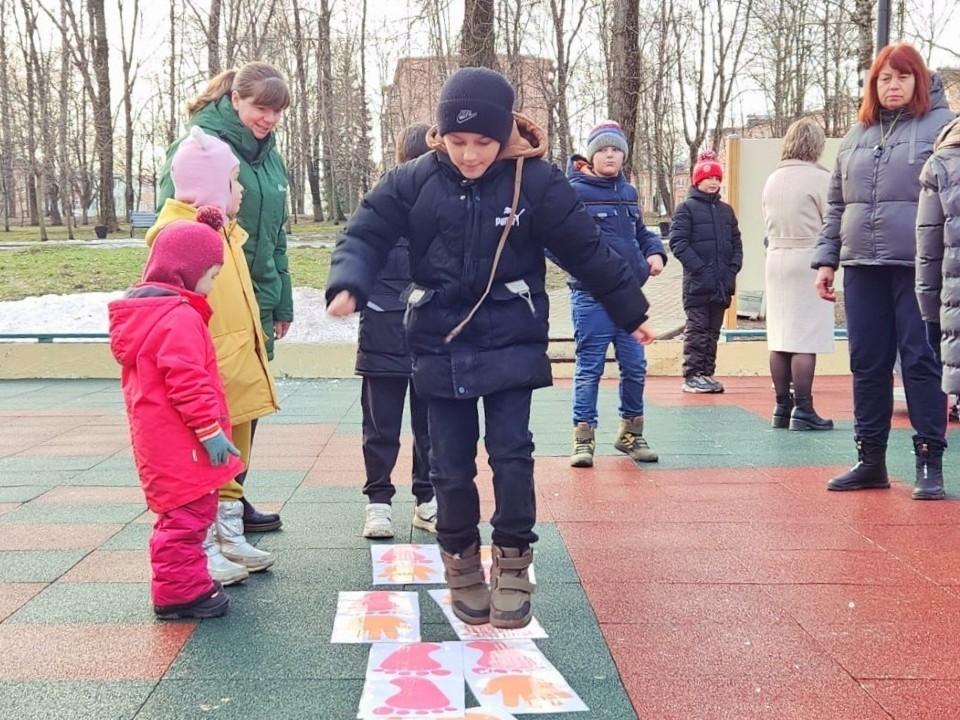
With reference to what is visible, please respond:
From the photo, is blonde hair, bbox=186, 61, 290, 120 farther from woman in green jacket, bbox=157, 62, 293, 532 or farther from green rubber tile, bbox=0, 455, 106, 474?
green rubber tile, bbox=0, 455, 106, 474

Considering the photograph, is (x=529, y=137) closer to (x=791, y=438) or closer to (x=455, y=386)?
(x=455, y=386)

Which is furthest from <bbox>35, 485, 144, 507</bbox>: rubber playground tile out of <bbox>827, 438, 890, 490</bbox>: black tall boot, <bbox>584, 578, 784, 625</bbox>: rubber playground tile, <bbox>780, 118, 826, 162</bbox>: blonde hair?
<bbox>780, 118, 826, 162</bbox>: blonde hair

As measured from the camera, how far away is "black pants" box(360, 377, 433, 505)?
4.31 m

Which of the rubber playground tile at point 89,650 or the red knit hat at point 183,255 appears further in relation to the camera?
the red knit hat at point 183,255

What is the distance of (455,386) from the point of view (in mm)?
3221

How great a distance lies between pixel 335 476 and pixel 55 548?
5.67 ft

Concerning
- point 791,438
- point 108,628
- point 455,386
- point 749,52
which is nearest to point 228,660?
point 108,628

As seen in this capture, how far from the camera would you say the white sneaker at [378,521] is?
14.0ft

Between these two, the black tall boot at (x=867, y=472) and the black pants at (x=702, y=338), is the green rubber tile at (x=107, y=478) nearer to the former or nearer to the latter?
the black tall boot at (x=867, y=472)

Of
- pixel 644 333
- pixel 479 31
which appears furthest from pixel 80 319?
pixel 644 333

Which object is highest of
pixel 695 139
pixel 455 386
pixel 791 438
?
pixel 695 139

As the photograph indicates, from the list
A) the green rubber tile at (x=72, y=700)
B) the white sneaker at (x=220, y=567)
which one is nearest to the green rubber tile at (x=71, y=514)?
the white sneaker at (x=220, y=567)

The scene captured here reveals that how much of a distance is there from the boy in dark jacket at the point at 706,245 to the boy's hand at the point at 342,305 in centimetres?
590

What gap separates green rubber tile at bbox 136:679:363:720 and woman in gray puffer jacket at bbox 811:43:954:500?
3.16 m
